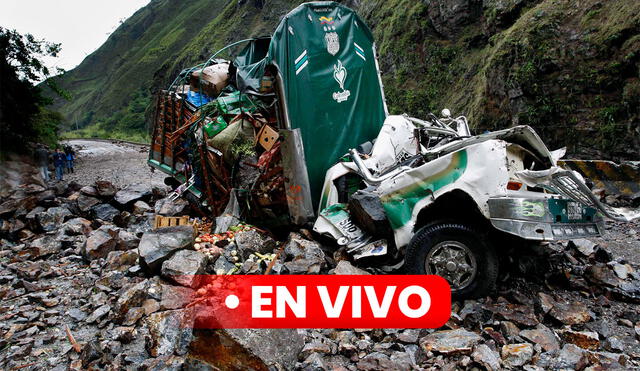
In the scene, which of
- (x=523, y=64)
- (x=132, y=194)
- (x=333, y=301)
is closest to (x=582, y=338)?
(x=333, y=301)

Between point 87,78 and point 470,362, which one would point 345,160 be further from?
point 87,78

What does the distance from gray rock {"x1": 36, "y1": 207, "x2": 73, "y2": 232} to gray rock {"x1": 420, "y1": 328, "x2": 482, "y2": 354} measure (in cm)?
647

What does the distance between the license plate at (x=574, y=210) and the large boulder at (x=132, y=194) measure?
24.5ft

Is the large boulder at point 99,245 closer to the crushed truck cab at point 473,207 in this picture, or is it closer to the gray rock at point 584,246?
the crushed truck cab at point 473,207

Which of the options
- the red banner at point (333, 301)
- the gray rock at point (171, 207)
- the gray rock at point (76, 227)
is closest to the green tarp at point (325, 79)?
the red banner at point (333, 301)

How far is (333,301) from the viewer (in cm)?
377

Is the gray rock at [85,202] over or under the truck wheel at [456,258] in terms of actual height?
under

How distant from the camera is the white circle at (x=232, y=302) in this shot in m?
3.48

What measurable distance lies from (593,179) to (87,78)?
372 feet

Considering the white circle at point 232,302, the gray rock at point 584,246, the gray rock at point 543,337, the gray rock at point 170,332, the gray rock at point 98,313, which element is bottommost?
the gray rock at point 98,313

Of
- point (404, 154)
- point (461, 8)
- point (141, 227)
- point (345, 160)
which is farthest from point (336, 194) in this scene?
point (461, 8)

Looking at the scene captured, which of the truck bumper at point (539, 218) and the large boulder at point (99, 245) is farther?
the large boulder at point (99, 245)

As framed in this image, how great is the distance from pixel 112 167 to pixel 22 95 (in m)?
5.96

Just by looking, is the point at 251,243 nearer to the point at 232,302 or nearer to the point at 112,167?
the point at 232,302
